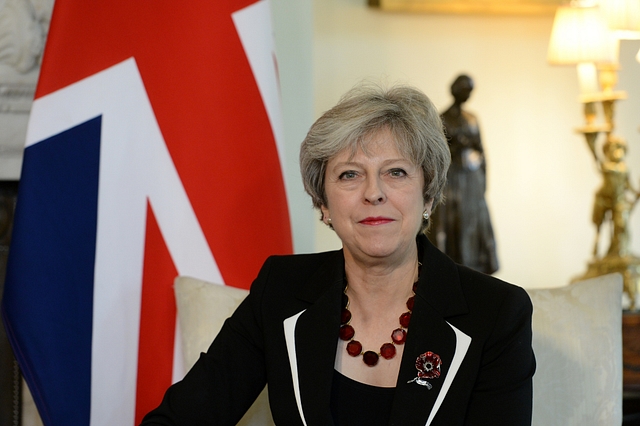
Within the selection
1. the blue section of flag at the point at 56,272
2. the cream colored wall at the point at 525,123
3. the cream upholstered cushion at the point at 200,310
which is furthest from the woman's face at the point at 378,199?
the cream colored wall at the point at 525,123

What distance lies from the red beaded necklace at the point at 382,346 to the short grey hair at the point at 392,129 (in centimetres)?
25

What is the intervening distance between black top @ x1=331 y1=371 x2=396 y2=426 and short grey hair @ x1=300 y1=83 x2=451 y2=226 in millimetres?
409

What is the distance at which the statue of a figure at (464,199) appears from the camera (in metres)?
2.88

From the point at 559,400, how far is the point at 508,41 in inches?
104

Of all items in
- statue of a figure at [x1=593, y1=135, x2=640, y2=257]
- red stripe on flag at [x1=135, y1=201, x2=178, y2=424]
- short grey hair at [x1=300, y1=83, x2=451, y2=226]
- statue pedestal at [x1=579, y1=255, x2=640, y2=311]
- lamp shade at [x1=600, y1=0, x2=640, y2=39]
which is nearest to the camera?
short grey hair at [x1=300, y1=83, x2=451, y2=226]

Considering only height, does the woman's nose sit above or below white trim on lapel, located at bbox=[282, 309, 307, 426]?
above

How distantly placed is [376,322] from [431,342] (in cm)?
15

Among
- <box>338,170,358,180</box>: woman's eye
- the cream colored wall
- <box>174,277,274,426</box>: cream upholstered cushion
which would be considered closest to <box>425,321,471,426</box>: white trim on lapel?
<box>338,170,358,180</box>: woman's eye

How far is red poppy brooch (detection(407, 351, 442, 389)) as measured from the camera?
4.65 ft

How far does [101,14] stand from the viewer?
5.91 ft

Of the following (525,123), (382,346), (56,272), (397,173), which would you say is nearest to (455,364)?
(382,346)

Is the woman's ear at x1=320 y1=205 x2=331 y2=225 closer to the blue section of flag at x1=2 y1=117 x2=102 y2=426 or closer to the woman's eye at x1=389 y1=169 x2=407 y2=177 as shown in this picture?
the woman's eye at x1=389 y1=169 x2=407 y2=177

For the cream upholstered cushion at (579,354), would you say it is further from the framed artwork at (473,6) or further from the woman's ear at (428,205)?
the framed artwork at (473,6)

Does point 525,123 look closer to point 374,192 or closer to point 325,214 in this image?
point 325,214
